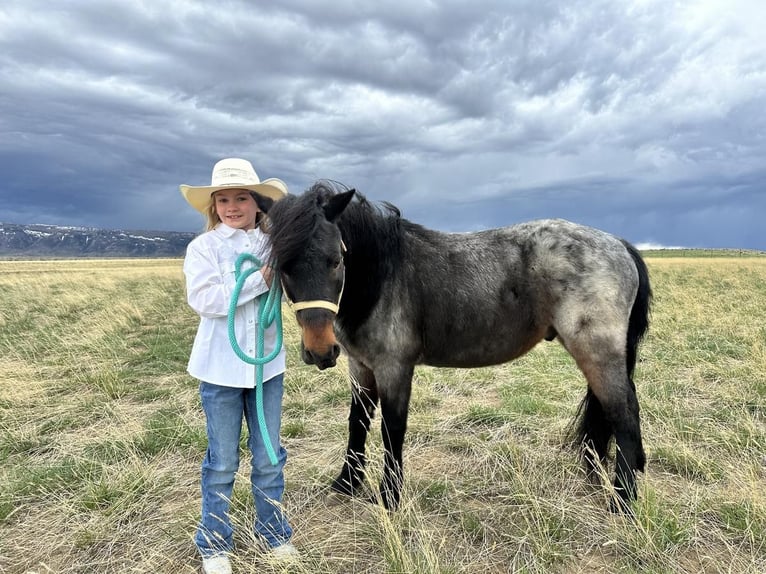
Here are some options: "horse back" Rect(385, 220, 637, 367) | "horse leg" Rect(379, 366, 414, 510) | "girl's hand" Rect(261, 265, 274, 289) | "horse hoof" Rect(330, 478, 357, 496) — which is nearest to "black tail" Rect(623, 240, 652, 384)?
"horse back" Rect(385, 220, 637, 367)

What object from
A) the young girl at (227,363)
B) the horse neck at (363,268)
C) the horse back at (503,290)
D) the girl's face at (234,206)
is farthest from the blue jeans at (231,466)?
the horse back at (503,290)

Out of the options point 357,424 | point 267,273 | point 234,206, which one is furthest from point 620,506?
Answer: point 234,206

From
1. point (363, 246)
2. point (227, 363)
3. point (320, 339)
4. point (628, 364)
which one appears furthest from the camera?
point (628, 364)

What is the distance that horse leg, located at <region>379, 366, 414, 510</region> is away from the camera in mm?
3564

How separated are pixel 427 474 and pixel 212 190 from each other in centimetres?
312

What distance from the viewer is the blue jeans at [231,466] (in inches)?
112

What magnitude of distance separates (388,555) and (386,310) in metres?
1.71

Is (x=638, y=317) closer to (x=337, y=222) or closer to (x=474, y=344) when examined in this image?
(x=474, y=344)

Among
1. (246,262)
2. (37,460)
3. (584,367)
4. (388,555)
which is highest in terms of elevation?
(246,262)

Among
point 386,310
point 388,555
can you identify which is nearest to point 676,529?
point 388,555

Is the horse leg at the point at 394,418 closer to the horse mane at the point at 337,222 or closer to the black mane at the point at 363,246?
the black mane at the point at 363,246

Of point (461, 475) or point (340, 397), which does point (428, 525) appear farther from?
point (340, 397)

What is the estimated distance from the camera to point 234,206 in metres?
3.00

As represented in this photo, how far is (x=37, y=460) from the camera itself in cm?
463
